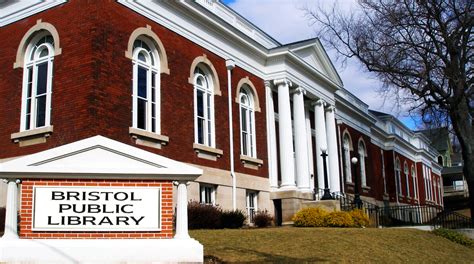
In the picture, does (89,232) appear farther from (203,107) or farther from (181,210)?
(203,107)

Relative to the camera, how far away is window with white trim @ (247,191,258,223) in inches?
985

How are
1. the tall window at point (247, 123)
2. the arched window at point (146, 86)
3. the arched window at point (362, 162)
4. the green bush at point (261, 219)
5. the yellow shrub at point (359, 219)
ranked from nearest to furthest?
the arched window at point (146, 86), the yellow shrub at point (359, 219), the green bush at point (261, 219), the tall window at point (247, 123), the arched window at point (362, 162)

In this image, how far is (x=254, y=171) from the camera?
84.6ft

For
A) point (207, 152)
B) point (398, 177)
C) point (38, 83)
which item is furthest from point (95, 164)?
point (398, 177)

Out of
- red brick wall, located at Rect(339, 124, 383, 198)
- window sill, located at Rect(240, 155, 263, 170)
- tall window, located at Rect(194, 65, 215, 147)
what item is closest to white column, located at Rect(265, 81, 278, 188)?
window sill, located at Rect(240, 155, 263, 170)

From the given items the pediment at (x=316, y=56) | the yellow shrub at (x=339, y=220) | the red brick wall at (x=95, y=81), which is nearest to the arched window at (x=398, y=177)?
the pediment at (x=316, y=56)

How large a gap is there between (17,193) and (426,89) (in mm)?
23482

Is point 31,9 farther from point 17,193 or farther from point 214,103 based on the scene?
point 17,193

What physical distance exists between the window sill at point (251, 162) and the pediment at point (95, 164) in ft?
53.0

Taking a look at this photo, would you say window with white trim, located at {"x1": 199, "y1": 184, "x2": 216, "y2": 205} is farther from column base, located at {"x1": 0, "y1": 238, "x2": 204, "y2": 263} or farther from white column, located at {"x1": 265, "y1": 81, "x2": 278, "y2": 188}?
column base, located at {"x1": 0, "y1": 238, "x2": 204, "y2": 263}

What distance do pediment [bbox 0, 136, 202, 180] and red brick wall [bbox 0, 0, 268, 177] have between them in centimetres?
858

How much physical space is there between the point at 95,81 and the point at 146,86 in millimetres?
2674

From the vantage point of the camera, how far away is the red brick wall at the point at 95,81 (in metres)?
17.4

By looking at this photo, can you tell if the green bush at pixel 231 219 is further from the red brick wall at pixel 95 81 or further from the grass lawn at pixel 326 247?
the grass lawn at pixel 326 247
